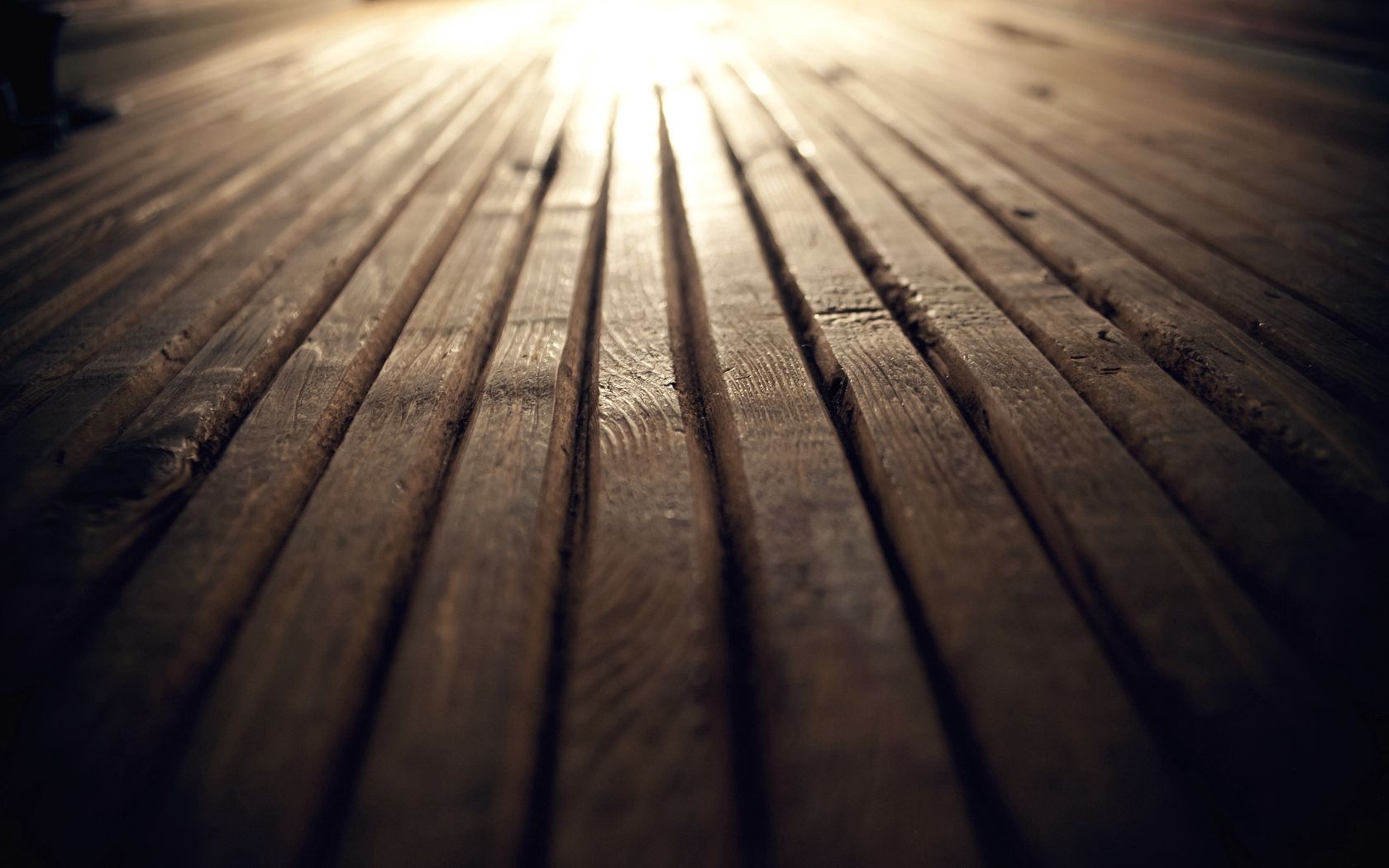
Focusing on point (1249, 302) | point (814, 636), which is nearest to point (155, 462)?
point (814, 636)


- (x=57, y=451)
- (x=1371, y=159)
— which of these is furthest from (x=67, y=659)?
(x=1371, y=159)

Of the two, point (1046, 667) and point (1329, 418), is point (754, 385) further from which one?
point (1329, 418)

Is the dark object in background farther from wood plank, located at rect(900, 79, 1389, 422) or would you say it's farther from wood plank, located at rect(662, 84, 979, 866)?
wood plank, located at rect(900, 79, 1389, 422)

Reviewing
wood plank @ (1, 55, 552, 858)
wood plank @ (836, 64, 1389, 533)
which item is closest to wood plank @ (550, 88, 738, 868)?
wood plank @ (1, 55, 552, 858)

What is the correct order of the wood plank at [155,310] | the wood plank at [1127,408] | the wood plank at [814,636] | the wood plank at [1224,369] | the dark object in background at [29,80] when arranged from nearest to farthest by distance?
1. the wood plank at [814,636]
2. the wood plank at [1127,408]
3. the wood plank at [1224,369]
4. the wood plank at [155,310]
5. the dark object in background at [29,80]

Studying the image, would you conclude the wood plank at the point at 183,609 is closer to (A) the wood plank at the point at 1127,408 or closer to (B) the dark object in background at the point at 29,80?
(A) the wood plank at the point at 1127,408

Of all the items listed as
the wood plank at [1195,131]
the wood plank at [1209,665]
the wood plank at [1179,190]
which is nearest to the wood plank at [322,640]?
the wood plank at [1209,665]
